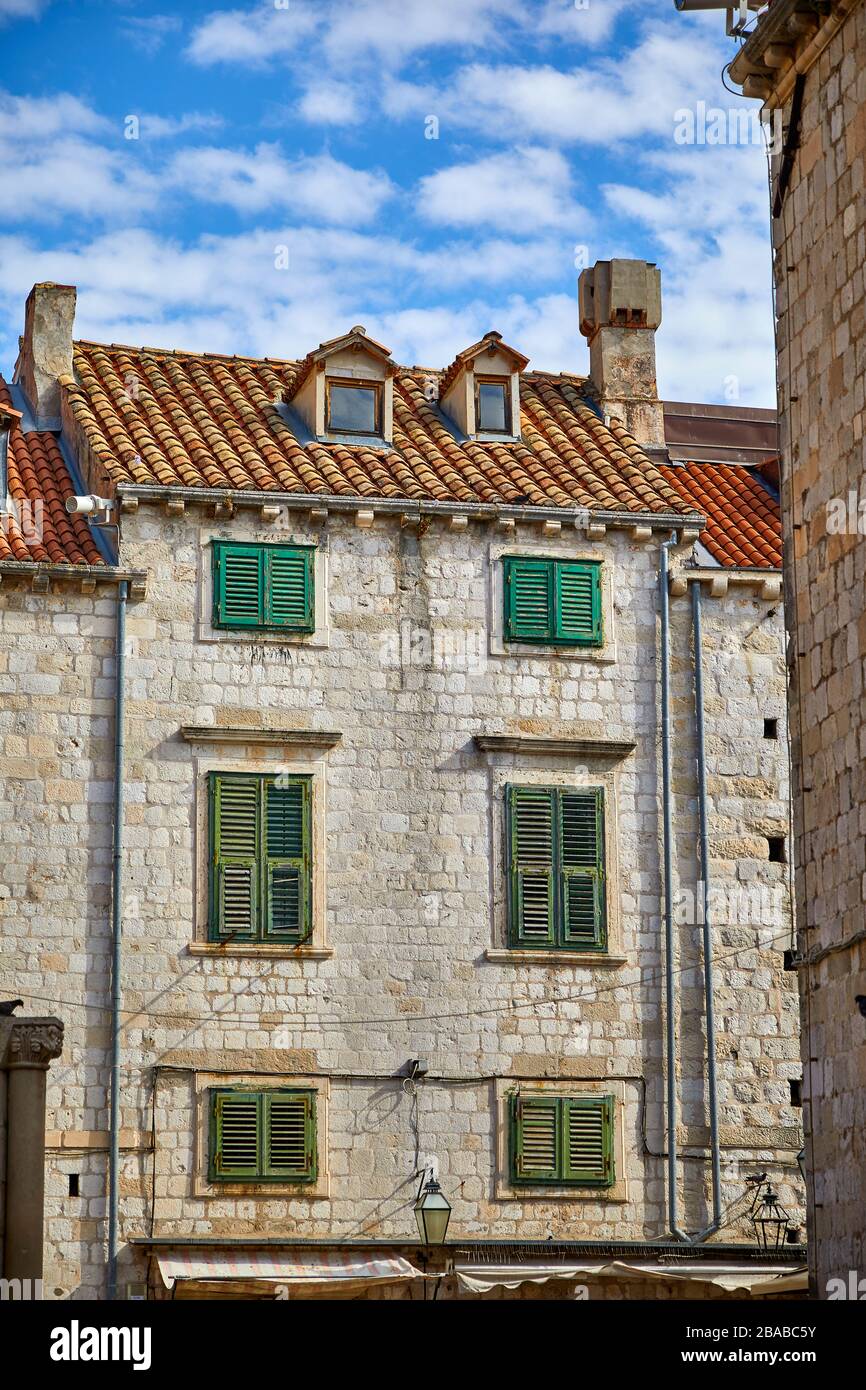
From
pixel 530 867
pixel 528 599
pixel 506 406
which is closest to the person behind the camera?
pixel 530 867

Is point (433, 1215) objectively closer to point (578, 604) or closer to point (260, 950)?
point (260, 950)

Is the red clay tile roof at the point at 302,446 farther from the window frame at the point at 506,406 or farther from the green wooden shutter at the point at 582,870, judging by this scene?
the green wooden shutter at the point at 582,870

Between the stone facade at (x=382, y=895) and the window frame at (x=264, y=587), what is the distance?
0.13m

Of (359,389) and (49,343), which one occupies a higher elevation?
(49,343)

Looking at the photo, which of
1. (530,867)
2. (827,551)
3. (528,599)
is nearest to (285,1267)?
(530,867)

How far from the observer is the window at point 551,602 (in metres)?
27.0

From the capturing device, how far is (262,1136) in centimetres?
2494

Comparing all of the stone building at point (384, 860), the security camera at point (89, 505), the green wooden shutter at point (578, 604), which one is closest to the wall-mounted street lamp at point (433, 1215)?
the stone building at point (384, 860)

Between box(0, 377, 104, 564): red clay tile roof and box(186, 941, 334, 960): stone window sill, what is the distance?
4.50 meters

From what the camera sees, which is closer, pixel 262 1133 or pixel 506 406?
pixel 262 1133

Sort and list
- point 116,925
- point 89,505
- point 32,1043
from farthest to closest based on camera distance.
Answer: point 89,505
point 116,925
point 32,1043

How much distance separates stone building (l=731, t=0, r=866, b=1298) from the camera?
18922mm

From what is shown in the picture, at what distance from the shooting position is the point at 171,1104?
81.6 ft

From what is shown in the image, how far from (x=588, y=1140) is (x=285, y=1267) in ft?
12.2
